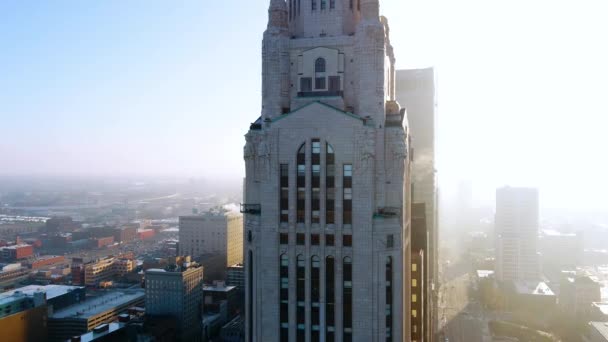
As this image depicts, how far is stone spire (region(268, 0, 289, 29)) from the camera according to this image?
39.9 metres

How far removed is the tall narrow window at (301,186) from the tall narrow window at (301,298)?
10.1ft

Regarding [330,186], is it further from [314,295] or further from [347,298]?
[347,298]

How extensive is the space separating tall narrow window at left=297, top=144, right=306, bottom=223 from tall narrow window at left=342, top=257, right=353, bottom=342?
4.67 m

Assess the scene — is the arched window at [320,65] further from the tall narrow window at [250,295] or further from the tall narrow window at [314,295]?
the tall narrow window at [250,295]

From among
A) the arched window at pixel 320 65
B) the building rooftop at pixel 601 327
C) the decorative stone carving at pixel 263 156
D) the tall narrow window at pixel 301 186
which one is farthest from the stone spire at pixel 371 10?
the building rooftop at pixel 601 327

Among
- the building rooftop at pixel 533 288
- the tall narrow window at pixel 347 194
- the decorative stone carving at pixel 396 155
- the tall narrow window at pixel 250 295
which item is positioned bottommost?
the building rooftop at pixel 533 288

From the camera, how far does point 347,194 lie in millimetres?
38125

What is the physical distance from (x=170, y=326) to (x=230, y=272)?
53442mm

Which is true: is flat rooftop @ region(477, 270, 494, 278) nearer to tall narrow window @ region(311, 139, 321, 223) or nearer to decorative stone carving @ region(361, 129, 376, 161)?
tall narrow window @ region(311, 139, 321, 223)

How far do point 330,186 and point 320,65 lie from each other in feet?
30.9

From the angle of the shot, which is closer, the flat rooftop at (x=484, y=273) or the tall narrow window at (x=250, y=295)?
the tall narrow window at (x=250, y=295)

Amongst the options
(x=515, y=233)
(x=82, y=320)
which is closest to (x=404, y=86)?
(x=515, y=233)

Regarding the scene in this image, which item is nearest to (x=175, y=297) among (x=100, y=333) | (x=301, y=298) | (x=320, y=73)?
(x=100, y=333)

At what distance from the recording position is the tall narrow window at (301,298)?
38719 mm
